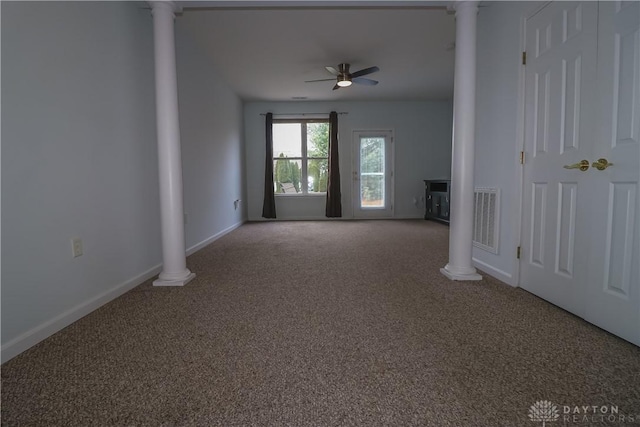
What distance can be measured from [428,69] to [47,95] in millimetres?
4589

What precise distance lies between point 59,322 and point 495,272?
2873mm

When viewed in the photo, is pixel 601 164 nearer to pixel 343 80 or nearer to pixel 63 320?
pixel 63 320

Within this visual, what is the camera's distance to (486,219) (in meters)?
2.61

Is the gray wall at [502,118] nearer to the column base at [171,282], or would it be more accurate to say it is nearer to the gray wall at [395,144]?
the column base at [171,282]

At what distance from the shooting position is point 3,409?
3.41ft

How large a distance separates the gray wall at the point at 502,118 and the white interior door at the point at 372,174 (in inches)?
157

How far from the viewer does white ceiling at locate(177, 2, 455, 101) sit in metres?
A: 3.10

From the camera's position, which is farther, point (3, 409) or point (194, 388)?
point (194, 388)

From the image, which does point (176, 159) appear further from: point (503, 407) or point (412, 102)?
point (412, 102)

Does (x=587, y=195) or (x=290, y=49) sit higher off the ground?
(x=290, y=49)

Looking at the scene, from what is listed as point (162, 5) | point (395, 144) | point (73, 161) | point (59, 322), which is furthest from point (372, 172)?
point (59, 322)

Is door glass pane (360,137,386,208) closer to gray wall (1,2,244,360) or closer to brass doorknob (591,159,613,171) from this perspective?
gray wall (1,2,244,360)

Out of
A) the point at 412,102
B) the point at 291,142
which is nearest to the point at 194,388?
the point at 291,142

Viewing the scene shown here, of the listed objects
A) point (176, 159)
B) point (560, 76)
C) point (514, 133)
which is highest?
point (560, 76)
